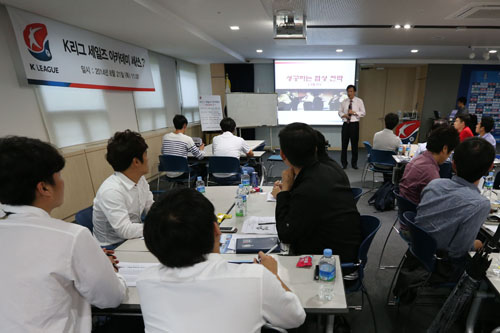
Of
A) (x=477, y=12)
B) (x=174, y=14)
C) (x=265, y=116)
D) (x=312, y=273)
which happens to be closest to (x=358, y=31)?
(x=477, y=12)

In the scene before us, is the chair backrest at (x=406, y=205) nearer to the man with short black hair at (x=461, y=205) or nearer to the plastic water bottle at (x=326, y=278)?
the man with short black hair at (x=461, y=205)

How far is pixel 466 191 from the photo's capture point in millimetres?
1504

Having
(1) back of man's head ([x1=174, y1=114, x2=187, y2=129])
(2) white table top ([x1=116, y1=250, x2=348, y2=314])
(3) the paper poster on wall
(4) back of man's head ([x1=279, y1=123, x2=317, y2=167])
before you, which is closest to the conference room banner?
(1) back of man's head ([x1=174, y1=114, x2=187, y2=129])

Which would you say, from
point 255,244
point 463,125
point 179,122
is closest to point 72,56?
point 179,122

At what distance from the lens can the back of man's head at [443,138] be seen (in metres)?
2.21

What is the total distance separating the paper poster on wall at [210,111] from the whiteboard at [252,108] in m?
0.37

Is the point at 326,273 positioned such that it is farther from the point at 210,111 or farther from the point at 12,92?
the point at 210,111

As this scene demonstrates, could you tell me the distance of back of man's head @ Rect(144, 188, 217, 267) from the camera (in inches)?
29.9

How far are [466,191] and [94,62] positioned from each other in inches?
187

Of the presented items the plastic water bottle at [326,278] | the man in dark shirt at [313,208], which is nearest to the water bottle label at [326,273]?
the plastic water bottle at [326,278]

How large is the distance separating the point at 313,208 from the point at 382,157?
10.5 ft

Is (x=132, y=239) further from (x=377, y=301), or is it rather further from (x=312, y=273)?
(x=377, y=301)

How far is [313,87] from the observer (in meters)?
7.48

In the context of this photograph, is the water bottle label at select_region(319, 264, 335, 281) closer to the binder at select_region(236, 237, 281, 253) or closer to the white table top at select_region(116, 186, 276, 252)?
the binder at select_region(236, 237, 281, 253)
